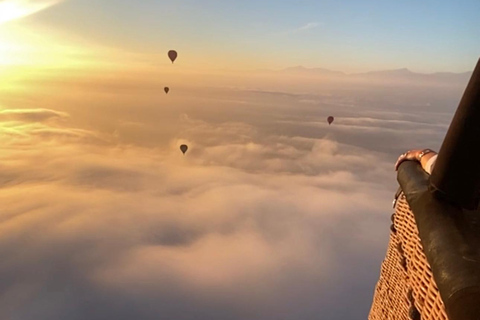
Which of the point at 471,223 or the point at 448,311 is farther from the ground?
the point at 471,223

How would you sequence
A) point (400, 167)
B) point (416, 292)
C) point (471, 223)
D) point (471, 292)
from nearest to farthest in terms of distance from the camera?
point (471, 292), point (471, 223), point (416, 292), point (400, 167)

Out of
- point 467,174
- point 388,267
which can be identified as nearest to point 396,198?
point 388,267

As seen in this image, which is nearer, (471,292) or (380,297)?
(471,292)

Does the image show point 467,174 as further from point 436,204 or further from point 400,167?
point 400,167

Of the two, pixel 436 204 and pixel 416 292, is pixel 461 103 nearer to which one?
pixel 436 204

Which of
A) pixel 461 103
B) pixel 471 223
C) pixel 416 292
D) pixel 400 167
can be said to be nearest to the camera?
pixel 461 103

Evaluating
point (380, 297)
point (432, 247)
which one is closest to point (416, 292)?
point (432, 247)

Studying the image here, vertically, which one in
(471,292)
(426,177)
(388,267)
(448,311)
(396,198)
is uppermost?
(426,177)
